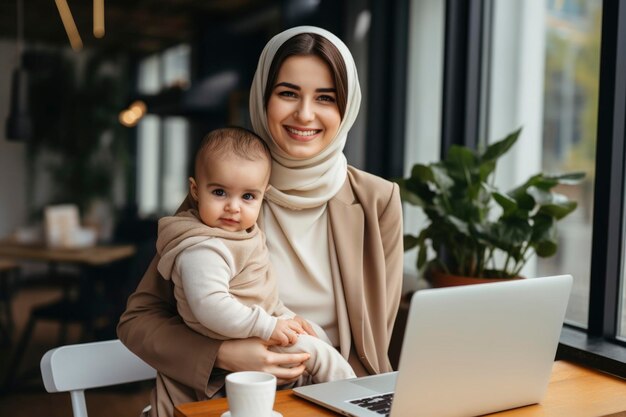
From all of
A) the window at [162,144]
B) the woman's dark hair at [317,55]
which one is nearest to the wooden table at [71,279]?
the window at [162,144]

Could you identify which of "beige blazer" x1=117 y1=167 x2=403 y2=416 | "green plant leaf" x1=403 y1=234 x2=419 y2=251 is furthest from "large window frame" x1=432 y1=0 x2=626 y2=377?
"beige blazer" x1=117 y1=167 x2=403 y2=416

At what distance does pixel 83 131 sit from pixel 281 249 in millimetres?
1380

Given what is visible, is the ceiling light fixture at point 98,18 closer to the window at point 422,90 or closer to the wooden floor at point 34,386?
the wooden floor at point 34,386

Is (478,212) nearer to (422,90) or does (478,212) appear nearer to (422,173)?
(422,173)

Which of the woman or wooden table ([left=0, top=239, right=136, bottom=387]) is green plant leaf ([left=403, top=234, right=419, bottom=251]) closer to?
the woman

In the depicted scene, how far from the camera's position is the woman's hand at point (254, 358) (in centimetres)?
136

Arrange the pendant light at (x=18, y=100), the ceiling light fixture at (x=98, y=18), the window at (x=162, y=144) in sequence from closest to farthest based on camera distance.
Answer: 1. the pendant light at (x=18, y=100)
2. the ceiling light fixture at (x=98, y=18)
3. the window at (x=162, y=144)

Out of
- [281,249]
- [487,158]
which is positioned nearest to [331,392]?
[281,249]

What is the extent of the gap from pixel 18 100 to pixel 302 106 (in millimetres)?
1440

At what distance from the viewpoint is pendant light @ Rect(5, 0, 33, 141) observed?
2.50 meters

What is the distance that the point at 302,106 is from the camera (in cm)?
151

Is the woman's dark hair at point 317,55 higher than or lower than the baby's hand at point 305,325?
higher

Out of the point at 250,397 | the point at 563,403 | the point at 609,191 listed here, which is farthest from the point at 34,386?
the point at 609,191

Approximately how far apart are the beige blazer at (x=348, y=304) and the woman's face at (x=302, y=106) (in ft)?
0.55
